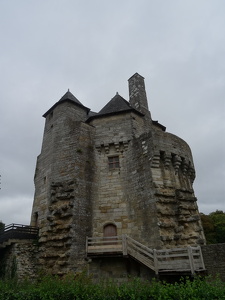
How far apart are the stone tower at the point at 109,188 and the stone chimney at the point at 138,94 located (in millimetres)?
1098

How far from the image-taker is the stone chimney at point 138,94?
17828 millimetres

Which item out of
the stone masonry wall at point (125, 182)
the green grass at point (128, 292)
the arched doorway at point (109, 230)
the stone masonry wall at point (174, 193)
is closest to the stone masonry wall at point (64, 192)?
the stone masonry wall at point (125, 182)

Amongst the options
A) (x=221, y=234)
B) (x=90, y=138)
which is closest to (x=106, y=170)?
(x=90, y=138)

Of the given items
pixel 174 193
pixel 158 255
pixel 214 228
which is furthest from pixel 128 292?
pixel 214 228

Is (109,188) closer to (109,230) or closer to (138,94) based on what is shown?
(109,230)

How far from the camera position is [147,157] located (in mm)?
13531

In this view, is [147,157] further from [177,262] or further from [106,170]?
[177,262]

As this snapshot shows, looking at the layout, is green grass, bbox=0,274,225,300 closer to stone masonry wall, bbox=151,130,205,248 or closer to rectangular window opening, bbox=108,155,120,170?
stone masonry wall, bbox=151,130,205,248

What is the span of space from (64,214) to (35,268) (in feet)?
10.9

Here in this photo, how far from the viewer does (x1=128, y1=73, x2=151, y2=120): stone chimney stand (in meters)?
17.8

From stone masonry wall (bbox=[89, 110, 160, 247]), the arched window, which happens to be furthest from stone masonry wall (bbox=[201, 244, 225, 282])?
the arched window

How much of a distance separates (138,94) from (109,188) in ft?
26.8

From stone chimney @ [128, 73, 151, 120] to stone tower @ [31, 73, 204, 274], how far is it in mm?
1098

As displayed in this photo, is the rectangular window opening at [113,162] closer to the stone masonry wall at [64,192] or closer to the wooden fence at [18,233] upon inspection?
the stone masonry wall at [64,192]
